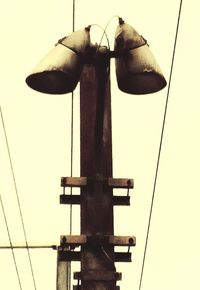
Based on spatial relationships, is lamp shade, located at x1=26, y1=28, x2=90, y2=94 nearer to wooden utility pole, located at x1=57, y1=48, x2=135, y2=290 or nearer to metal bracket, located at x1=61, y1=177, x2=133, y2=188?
wooden utility pole, located at x1=57, y1=48, x2=135, y2=290

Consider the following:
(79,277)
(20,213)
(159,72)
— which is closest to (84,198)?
(79,277)

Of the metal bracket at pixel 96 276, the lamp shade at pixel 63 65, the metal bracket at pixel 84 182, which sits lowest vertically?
the metal bracket at pixel 96 276

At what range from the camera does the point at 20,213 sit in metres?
10.9

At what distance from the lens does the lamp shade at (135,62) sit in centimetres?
470

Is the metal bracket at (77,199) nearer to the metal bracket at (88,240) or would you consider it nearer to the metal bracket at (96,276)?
the metal bracket at (88,240)

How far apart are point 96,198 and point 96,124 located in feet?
2.40

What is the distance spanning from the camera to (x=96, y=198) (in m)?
5.43

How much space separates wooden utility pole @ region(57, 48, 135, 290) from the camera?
5.08m

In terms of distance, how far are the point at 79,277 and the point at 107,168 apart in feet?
3.65

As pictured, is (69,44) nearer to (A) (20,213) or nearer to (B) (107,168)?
(B) (107,168)

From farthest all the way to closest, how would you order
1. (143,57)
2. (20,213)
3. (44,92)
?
1. (20,213)
2. (44,92)
3. (143,57)

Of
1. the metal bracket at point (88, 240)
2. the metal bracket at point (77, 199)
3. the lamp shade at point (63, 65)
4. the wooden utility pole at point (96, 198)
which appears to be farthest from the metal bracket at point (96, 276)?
the lamp shade at point (63, 65)

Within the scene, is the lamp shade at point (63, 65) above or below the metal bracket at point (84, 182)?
above

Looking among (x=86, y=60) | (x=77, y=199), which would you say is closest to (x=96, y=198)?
(x=77, y=199)
